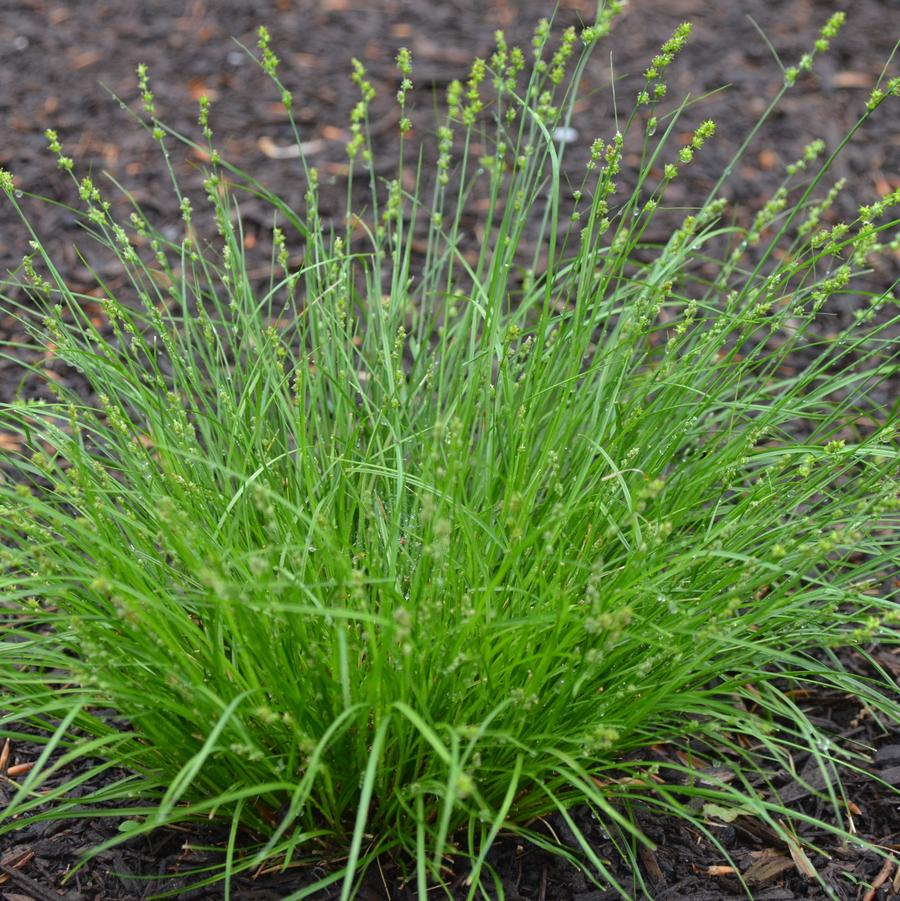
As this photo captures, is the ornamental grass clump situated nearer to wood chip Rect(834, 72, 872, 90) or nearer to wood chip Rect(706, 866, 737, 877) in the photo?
wood chip Rect(706, 866, 737, 877)

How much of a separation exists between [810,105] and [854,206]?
90cm

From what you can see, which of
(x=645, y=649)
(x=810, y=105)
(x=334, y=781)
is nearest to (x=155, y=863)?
(x=334, y=781)

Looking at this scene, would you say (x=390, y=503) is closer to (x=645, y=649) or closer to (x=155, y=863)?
(x=645, y=649)

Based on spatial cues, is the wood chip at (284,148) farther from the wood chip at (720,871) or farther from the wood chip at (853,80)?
the wood chip at (720,871)

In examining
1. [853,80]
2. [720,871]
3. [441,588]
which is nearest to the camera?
[441,588]

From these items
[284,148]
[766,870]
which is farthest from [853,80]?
[766,870]

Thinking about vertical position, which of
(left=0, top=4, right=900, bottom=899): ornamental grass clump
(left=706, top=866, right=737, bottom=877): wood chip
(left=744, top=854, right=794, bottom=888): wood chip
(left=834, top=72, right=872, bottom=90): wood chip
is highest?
(left=0, top=4, right=900, bottom=899): ornamental grass clump

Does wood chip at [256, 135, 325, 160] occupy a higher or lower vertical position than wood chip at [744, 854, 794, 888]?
higher

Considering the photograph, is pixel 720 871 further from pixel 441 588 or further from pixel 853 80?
pixel 853 80

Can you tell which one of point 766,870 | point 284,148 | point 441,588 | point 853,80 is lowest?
point 766,870

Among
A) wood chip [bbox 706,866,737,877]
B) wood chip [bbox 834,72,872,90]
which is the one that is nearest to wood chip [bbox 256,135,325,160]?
wood chip [bbox 834,72,872,90]

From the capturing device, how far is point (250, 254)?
4309 mm

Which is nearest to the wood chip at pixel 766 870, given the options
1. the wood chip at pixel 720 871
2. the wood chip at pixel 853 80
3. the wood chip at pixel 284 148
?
the wood chip at pixel 720 871

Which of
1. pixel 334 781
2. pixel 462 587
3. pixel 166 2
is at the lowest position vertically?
pixel 334 781
